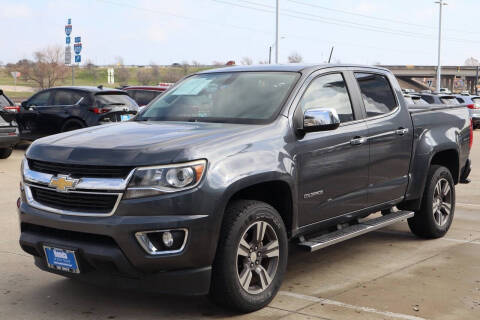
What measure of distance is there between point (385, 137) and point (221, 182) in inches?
91.1

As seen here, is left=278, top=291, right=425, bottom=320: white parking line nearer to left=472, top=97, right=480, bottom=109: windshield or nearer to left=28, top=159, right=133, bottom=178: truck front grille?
left=28, top=159, right=133, bottom=178: truck front grille

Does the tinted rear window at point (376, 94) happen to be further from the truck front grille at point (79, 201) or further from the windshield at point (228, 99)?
the truck front grille at point (79, 201)

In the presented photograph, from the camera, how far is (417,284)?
5387mm

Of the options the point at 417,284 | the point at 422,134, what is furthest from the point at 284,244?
the point at 422,134

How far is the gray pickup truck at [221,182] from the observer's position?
13.6ft

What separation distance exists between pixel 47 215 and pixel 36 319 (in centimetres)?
75

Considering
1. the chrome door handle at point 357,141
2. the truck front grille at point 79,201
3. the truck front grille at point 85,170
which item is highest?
the chrome door handle at point 357,141

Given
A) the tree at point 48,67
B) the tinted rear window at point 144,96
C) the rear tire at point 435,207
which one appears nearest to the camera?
the rear tire at point 435,207

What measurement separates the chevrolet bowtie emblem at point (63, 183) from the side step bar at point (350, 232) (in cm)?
186

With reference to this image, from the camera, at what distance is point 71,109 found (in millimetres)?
15414

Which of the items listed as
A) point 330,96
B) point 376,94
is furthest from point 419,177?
point 330,96

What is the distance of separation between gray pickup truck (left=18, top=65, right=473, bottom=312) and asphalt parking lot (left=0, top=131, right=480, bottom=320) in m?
0.36

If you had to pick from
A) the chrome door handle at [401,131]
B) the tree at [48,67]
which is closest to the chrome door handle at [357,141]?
the chrome door handle at [401,131]

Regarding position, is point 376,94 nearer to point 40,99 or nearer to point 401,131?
point 401,131
